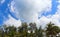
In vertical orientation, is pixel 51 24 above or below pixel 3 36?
above

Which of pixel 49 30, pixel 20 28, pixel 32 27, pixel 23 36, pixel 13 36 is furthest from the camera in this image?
pixel 32 27

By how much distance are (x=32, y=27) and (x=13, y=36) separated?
27557 millimetres

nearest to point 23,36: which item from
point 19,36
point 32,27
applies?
point 19,36

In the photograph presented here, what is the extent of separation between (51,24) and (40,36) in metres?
6.51

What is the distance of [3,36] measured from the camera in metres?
59.8

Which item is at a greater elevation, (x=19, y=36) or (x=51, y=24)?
(x=51, y=24)

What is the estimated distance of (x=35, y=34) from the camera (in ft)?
214

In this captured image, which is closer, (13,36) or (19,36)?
(13,36)

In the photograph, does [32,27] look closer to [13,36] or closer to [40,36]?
[40,36]

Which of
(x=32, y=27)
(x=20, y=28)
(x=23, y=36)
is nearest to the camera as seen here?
(x=23, y=36)

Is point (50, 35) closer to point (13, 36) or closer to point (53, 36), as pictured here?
point (53, 36)

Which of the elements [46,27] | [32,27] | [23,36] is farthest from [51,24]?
[32,27]

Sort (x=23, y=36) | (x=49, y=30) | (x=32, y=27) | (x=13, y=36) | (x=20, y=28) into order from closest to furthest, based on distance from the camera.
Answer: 1. (x=13, y=36)
2. (x=23, y=36)
3. (x=49, y=30)
4. (x=20, y=28)
5. (x=32, y=27)

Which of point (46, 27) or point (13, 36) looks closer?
point (13, 36)
